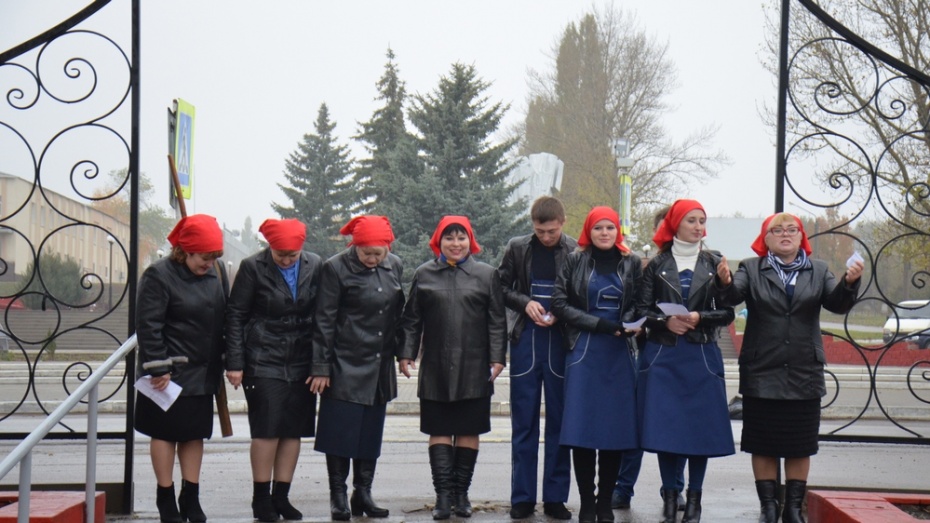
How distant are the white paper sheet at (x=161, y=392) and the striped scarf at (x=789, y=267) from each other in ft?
11.7

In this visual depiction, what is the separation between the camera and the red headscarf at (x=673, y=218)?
21.0 feet

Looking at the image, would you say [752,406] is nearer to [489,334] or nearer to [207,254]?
[489,334]

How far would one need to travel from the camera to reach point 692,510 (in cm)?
624

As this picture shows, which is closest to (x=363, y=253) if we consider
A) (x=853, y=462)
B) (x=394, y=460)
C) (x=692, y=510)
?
(x=692, y=510)

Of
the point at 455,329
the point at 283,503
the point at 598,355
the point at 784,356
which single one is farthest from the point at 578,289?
the point at 283,503

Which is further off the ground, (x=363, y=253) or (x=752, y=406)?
(x=363, y=253)

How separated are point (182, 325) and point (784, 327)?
3545 mm

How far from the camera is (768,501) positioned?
20.5 ft

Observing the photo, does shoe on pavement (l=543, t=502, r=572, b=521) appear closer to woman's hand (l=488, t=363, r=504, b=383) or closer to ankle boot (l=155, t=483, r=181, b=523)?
woman's hand (l=488, t=363, r=504, b=383)

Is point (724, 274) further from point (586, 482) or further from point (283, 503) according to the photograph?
point (283, 503)

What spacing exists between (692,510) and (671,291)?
4.23 ft

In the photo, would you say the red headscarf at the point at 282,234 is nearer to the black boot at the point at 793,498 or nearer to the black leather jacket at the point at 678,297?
the black leather jacket at the point at 678,297

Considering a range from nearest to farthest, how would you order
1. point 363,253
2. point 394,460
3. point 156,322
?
point 156,322, point 363,253, point 394,460

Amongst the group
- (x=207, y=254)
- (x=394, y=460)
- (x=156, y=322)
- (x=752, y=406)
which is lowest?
(x=394, y=460)
